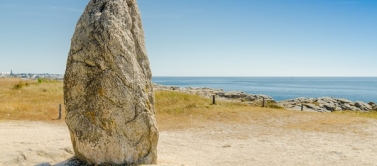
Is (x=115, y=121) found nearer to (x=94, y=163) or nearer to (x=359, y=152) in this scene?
(x=94, y=163)

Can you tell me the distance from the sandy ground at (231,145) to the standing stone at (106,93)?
1.70m

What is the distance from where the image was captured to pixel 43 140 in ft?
48.0

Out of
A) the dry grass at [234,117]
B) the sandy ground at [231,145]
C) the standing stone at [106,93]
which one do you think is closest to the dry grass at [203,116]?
the dry grass at [234,117]

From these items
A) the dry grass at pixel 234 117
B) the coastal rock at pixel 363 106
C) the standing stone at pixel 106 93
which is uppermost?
the standing stone at pixel 106 93

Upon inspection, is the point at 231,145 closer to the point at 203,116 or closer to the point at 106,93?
the point at 106,93

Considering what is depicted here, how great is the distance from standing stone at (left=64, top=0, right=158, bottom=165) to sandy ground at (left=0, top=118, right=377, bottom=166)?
1.70 metres

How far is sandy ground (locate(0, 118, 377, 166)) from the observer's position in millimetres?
11359

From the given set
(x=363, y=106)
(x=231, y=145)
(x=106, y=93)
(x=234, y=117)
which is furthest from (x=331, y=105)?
(x=106, y=93)

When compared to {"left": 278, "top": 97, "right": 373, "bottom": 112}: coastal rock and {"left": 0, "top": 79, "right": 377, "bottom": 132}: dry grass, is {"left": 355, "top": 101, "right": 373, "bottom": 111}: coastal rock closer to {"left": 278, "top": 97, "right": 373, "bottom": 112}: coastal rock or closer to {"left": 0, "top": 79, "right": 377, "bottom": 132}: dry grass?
{"left": 278, "top": 97, "right": 373, "bottom": 112}: coastal rock

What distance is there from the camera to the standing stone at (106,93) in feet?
29.5

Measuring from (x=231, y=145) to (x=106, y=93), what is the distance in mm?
7099

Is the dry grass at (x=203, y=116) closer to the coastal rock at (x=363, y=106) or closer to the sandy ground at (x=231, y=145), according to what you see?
the sandy ground at (x=231, y=145)

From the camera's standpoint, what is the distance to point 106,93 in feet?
29.4

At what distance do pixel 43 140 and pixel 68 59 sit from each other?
264 inches
